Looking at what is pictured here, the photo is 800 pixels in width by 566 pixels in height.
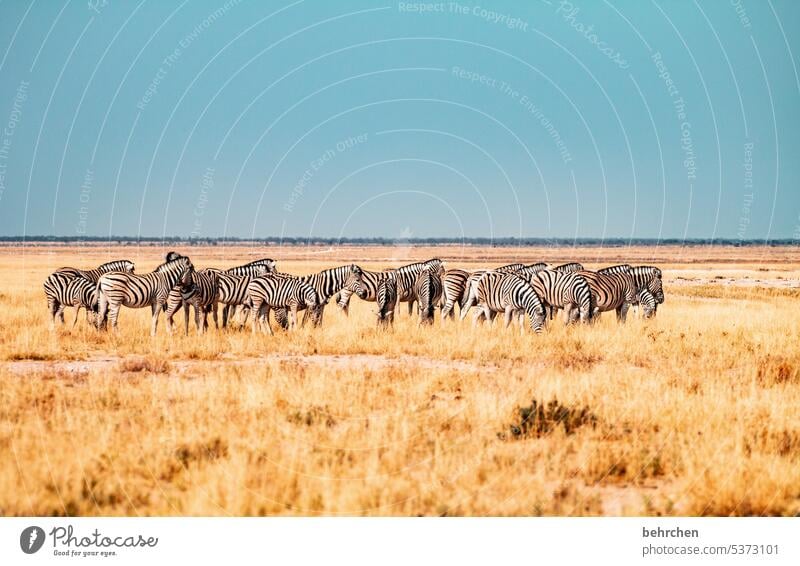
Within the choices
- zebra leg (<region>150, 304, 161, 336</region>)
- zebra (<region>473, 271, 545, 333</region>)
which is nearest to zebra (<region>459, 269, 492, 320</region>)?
zebra (<region>473, 271, 545, 333</region>)

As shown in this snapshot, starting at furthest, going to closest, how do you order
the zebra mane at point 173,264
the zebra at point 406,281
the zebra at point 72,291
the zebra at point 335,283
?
the zebra at point 406,281 < the zebra at point 335,283 < the zebra at point 72,291 < the zebra mane at point 173,264

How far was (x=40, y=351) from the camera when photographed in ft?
60.8

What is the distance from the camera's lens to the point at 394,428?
11422mm

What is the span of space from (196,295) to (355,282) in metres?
4.83

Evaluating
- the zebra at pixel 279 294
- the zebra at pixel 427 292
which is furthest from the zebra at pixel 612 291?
the zebra at pixel 279 294

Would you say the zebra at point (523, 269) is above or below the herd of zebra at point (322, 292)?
above

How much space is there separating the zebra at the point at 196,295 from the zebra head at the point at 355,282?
12.9 ft

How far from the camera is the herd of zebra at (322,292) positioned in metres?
22.0

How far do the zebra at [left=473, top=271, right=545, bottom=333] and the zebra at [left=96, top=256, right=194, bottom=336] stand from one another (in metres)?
8.80

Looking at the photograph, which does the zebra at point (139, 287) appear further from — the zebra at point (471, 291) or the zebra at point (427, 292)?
the zebra at point (471, 291)

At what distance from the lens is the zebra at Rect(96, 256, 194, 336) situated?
21.7 m

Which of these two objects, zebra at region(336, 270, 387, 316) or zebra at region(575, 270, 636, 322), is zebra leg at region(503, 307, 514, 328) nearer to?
zebra at region(575, 270, 636, 322)

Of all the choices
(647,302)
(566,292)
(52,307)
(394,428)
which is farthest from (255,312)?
(647,302)

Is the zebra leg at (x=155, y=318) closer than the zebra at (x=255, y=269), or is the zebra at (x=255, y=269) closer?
the zebra leg at (x=155, y=318)
